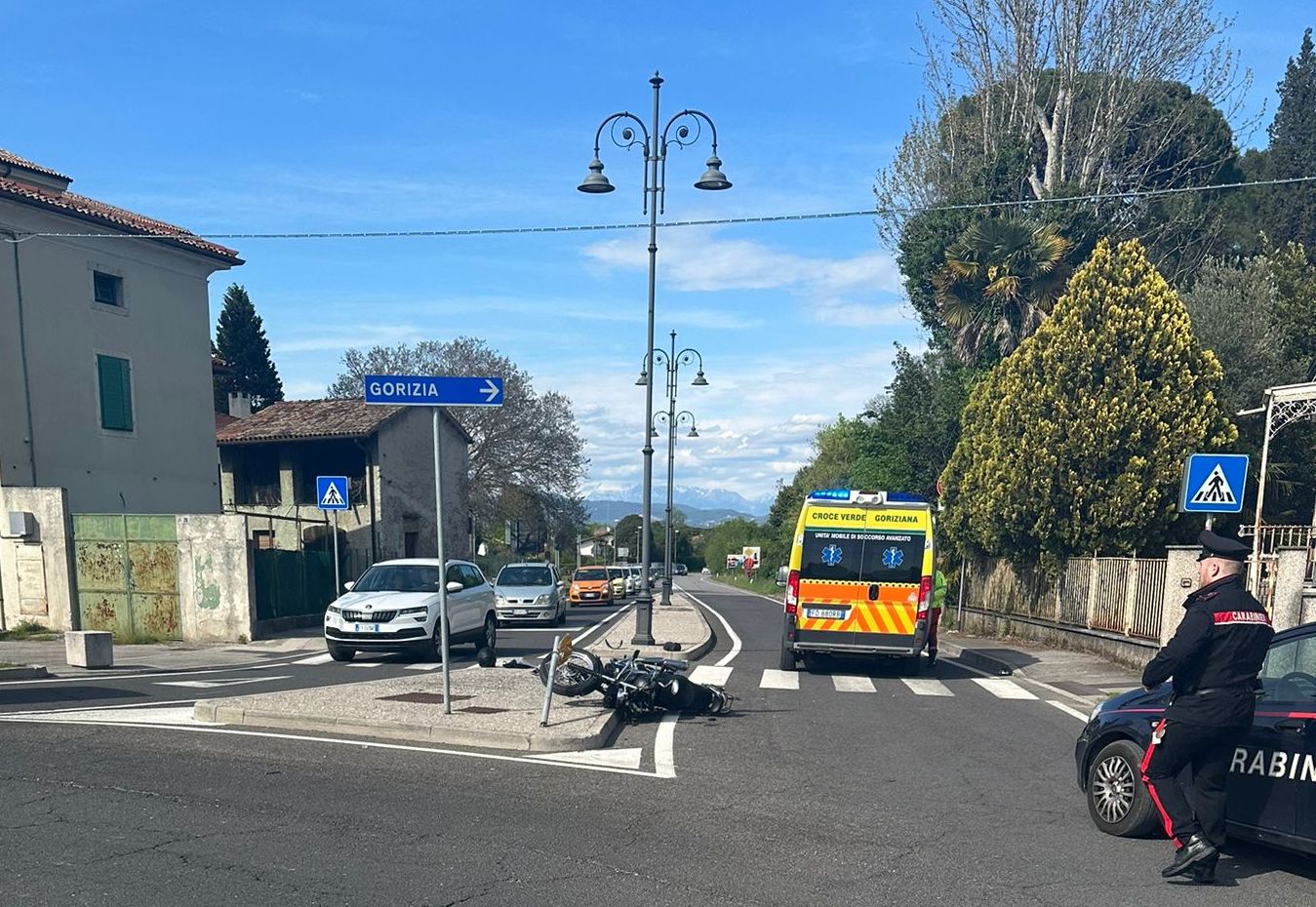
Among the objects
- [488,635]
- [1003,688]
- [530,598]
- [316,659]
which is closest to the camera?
[1003,688]

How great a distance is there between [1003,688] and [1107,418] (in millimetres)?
8177

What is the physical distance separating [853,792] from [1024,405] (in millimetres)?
16499

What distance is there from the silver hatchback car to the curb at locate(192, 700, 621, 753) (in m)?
16.2

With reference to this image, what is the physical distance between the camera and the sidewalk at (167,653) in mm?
16141

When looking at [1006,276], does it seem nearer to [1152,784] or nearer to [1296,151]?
[1296,151]

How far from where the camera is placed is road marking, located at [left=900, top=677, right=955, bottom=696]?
47.6ft

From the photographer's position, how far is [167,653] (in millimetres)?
18562

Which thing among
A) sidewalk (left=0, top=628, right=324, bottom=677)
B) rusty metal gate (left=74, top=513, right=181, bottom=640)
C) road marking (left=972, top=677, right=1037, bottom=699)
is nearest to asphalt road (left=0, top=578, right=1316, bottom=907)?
road marking (left=972, top=677, right=1037, bottom=699)

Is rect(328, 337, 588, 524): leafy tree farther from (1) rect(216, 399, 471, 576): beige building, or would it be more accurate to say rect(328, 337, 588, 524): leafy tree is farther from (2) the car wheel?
(2) the car wheel

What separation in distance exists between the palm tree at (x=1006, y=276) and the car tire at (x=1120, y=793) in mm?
24236

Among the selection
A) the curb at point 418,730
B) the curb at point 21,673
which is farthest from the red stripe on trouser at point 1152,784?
the curb at point 21,673

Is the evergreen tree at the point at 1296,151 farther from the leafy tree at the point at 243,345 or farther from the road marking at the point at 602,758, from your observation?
the leafy tree at the point at 243,345

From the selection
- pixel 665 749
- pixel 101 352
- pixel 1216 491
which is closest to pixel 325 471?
pixel 101 352


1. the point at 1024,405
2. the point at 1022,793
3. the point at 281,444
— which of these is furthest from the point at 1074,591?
the point at 281,444
